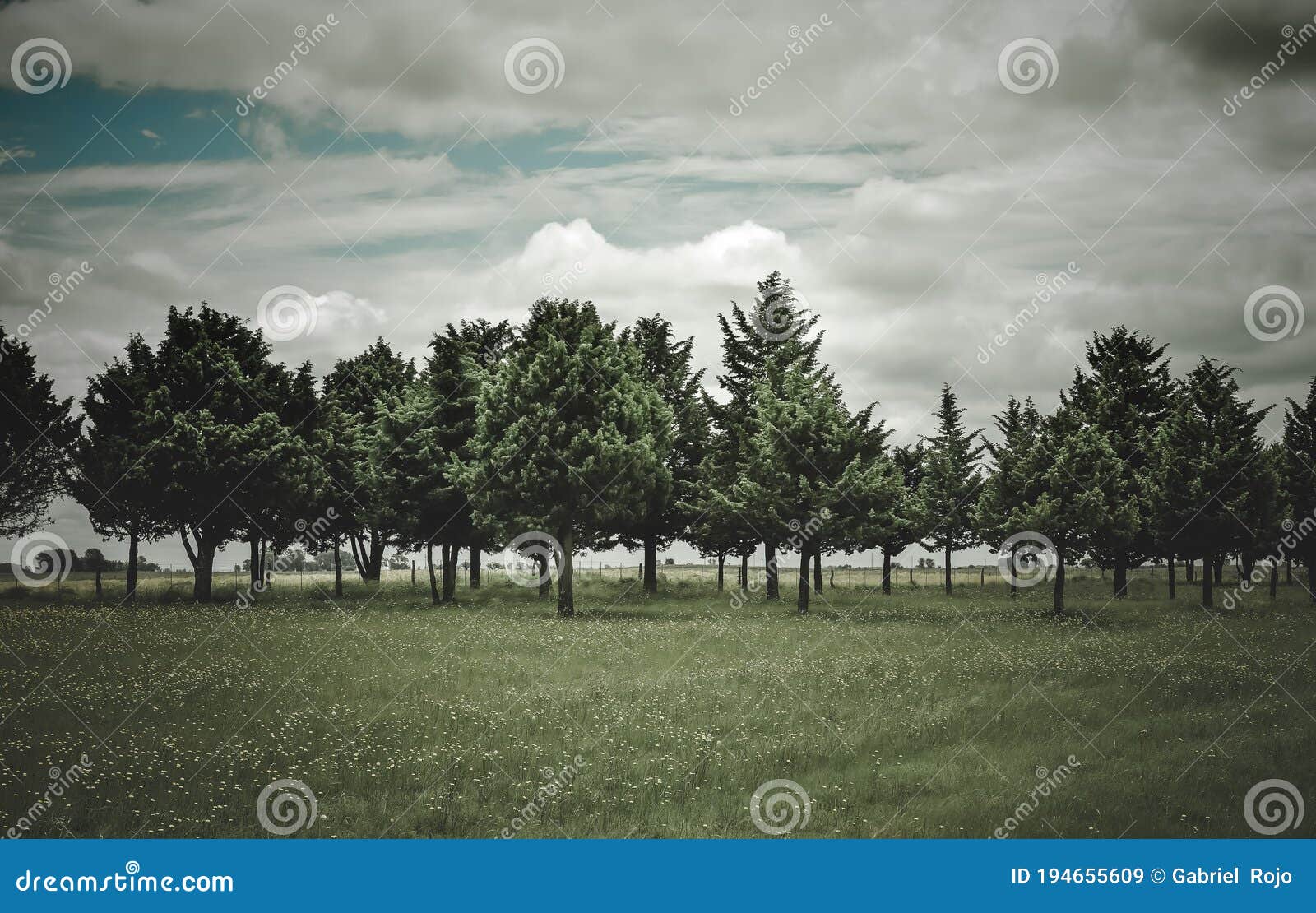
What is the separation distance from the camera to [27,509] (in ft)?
159

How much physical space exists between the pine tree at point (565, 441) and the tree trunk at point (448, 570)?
857 cm

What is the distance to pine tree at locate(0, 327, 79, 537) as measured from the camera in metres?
45.0

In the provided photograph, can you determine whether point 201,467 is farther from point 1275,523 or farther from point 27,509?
point 1275,523

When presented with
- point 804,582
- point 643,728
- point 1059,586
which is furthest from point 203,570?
point 1059,586

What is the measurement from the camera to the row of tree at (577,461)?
138ft

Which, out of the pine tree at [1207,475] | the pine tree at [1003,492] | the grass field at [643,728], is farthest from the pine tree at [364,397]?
the pine tree at [1207,475]

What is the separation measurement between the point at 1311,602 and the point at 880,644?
36052 mm

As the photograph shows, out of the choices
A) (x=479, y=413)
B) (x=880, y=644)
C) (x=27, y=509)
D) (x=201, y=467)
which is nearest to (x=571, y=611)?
(x=479, y=413)

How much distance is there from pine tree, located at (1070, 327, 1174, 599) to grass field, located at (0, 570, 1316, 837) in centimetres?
Answer: 1846

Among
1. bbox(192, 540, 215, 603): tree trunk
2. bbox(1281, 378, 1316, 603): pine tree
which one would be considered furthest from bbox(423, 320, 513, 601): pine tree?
bbox(1281, 378, 1316, 603): pine tree

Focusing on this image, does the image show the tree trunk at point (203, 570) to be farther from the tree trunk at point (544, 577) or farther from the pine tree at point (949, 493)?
the pine tree at point (949, 493)

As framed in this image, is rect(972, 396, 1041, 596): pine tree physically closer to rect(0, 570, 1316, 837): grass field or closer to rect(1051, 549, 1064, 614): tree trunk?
rect(1051, 549, 1064, 614): tree trunk

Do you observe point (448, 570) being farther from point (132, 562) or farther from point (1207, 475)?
point (1207, 475)

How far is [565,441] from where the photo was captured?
134ft
